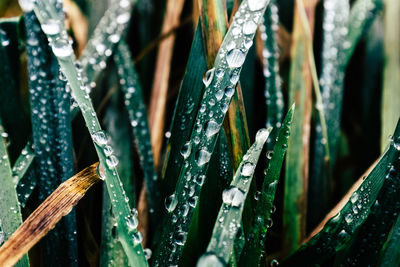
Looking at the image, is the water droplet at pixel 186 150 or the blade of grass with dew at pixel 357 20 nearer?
the water droplet at pixel 186 150

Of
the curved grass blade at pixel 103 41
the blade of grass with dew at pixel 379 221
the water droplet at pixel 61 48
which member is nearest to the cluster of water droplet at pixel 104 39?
the curved grass blade at pixel 103 41

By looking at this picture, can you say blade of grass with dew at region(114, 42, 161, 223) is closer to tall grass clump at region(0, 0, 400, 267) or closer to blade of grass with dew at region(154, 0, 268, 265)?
tall grass clump at region(0, 0, 400, 267)

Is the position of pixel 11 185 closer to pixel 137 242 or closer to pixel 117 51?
pixel 137 242

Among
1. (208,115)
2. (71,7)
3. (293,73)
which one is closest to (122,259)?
(208,115)

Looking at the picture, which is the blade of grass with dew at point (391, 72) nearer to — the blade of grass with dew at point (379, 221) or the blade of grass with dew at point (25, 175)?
the blade of grass with dew at point (379, 221)

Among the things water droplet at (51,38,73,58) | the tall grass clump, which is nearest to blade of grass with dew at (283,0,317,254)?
the tall grass clump
